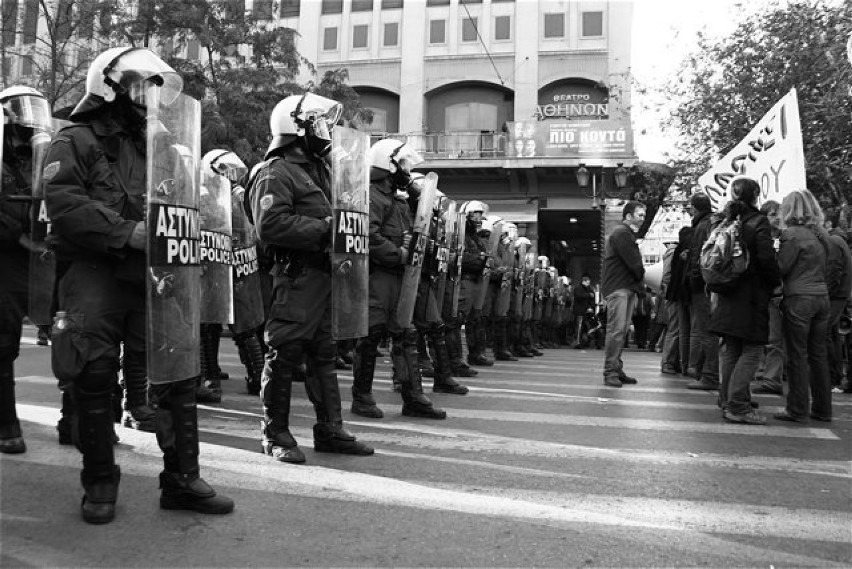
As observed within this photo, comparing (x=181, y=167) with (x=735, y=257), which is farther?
(x=735, y=257)

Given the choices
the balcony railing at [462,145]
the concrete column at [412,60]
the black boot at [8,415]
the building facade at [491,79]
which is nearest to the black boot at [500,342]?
the black boot at [8,415]

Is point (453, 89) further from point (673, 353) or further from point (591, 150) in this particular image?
point (673, 353)

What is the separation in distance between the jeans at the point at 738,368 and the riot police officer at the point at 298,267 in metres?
3.29

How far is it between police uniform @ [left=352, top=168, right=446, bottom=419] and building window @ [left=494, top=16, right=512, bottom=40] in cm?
2724

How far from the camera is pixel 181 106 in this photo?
3443mm

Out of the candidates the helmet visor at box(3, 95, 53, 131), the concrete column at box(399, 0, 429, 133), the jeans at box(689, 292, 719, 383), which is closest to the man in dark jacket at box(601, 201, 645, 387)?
the jeans at box(689, 292, 719, 383)

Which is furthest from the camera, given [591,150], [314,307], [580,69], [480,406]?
[580,69]

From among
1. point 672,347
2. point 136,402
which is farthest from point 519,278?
point 136,402

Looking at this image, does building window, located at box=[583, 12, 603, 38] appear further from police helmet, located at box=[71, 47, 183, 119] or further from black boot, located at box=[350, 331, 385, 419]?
police helmet, located at box=[71, 47, 183, 119]

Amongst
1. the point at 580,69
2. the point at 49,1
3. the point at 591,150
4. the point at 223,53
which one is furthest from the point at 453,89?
the point at 49,1

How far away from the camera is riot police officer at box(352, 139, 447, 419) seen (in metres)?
5.93

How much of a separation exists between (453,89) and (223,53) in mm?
14288

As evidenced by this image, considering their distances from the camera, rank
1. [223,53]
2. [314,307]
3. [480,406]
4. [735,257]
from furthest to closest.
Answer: [223,53]
[480,406]
[735,257]
[314,307]

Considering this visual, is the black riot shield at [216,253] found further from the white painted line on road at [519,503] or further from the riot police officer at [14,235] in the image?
the white painted line on road at [519,503]
